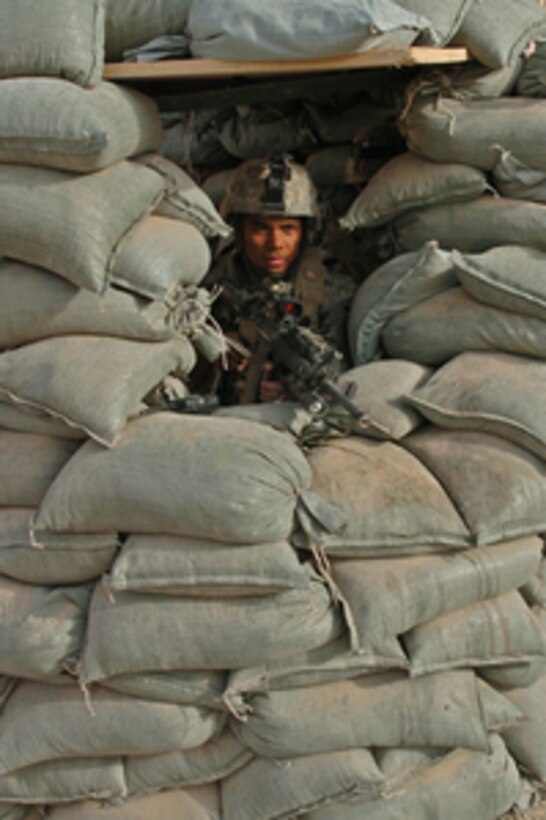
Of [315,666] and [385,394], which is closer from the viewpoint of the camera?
[315,666]

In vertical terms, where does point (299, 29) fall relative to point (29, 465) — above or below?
above

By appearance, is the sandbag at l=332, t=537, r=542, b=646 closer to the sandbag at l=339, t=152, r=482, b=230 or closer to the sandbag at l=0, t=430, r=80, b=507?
the sandbag at l=0, t=430, r=80, b=507

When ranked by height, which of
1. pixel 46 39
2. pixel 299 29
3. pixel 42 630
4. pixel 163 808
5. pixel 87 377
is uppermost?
pixel 299 29

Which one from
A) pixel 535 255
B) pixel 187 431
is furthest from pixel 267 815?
pixel 535 255

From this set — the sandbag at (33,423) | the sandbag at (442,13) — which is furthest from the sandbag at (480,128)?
the sandbag at (33,423)

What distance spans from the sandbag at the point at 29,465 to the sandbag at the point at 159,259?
542 millimetres

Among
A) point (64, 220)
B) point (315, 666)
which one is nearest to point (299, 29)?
point (64, 220)

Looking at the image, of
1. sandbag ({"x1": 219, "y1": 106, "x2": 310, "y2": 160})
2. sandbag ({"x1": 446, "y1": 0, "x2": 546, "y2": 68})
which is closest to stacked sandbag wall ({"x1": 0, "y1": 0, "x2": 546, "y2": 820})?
sandbag ({"x1": 446, "y1": 0, "x2": 546, "y2": 68})

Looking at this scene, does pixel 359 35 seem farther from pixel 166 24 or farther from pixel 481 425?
pixel 481 425

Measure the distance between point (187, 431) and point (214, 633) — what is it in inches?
22.3

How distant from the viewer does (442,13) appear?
8.02 feet

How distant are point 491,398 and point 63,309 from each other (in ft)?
4.43

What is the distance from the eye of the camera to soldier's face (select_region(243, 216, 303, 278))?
3.06 metres

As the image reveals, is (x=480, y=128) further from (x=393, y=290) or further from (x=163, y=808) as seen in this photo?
(x=163, y=808)
